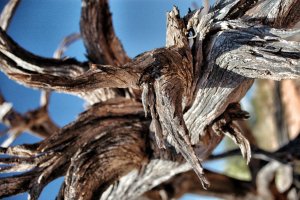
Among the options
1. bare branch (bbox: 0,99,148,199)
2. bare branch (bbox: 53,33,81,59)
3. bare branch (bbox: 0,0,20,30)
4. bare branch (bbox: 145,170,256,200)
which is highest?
bare branch (bbox: 0,0,20,30)

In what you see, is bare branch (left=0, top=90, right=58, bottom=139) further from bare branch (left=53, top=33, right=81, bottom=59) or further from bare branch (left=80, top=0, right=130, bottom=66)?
bare branch (left=80, top=0, right=130, bottom=66)

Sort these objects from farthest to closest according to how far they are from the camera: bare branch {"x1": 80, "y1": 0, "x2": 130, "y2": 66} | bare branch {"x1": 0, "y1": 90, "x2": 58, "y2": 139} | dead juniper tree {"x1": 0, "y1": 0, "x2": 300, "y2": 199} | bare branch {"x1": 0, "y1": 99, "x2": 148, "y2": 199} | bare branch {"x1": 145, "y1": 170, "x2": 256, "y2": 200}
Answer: bare branch {"x1": 145, "y1": 170, "x2": 256, "y2": 200}, bare branch {"x1": 0, "y1": 90, "x2": 58, "y2": 139}, bare branch {"x1": 80, "y1": 0, "x2": 130, "y2": 66}, bare branch {"x1": 0, "y1": 99, "x2": 148, "y2": 199}, dead juniper tree {"x1": 0, "y1": 0, "x2": 300, "y2": 199}

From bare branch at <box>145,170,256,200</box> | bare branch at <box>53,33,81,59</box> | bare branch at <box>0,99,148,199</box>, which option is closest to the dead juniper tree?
bare branch at <box>0,99,148,199</box>

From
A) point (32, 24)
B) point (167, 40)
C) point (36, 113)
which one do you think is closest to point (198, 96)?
point (167, 40)

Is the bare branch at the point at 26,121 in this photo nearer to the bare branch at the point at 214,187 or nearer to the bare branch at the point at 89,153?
the bare branch at the point at 89,153

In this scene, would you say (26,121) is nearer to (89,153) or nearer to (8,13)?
(8,13)

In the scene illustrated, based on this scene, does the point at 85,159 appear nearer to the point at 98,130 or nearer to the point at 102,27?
the point at 98,130

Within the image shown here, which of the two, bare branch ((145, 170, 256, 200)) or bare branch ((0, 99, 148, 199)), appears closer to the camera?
bare branch ((0, 99, 148, 199))

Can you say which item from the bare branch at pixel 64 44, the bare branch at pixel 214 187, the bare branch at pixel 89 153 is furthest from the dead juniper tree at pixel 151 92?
the bare branch at pixel 214 187
